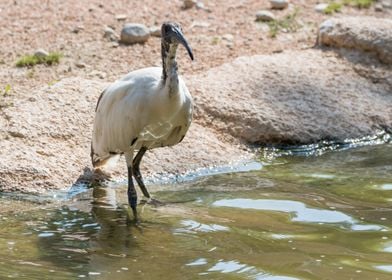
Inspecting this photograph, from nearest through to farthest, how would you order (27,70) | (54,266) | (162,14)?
1. (54,266)
2. (27,70)
3. (162,14)

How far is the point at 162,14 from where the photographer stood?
10.8 meters

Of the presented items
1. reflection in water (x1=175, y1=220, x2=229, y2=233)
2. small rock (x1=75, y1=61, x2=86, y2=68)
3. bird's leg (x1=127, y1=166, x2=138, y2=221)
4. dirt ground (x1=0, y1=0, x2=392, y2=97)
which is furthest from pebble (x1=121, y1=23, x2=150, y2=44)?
reflection in water (x1=175, y1=220, x2=229, y2=233)

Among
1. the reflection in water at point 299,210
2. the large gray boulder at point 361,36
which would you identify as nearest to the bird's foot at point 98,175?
the reflection in water at point 299,210

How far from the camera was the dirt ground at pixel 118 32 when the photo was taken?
9.23m

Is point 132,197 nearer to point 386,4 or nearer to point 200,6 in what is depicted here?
point 200,6

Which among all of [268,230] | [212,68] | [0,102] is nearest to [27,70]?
[0,102]

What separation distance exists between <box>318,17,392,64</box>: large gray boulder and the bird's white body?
3.34m

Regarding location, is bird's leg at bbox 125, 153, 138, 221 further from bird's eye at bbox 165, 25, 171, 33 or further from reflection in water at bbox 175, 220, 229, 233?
bird's eye at bbox 165, 25, 171, 33

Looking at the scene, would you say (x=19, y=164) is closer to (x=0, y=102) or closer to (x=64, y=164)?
(x=64, y=164)

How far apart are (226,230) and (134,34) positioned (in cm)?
404

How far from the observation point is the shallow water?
542 centimetres

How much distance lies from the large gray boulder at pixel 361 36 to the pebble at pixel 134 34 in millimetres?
1807

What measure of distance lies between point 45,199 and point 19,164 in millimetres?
425

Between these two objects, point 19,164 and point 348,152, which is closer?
point 19,164
